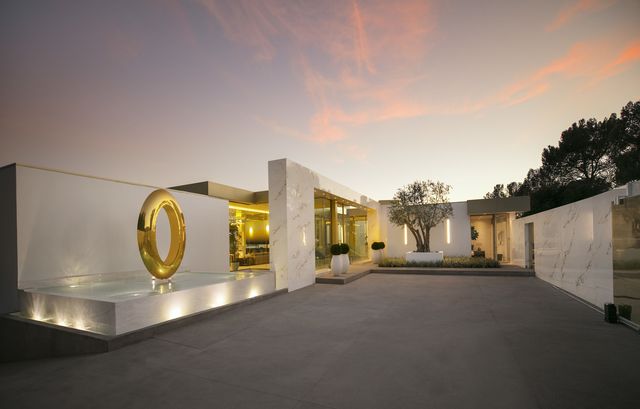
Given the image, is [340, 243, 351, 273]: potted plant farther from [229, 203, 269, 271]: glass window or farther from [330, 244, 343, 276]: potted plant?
[229, 203, 269, 271]: glass window

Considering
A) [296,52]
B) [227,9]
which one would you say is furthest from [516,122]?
[227,9]

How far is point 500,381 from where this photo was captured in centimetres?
334

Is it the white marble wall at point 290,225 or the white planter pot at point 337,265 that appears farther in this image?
the white planter pot at point 337,265

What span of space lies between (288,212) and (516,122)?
1098 centimetres

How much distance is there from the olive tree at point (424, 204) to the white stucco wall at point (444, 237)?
3.54 m

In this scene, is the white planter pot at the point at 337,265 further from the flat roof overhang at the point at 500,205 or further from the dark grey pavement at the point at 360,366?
the flat roof overhang at the point at 500,205

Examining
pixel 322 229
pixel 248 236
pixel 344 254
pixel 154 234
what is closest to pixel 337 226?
pixel 322 229

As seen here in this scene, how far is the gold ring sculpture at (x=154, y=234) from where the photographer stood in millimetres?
7176

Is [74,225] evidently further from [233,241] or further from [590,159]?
[590,159]

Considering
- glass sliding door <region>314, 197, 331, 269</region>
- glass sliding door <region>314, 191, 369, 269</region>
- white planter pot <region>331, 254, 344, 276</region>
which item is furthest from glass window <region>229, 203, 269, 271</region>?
white planter pot <region>331, 254, 344, 276</region>

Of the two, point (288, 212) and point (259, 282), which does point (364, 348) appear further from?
point (288, 212)

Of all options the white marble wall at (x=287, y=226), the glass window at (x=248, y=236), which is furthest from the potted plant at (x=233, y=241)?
the white marble wall at (x=287, y=226)

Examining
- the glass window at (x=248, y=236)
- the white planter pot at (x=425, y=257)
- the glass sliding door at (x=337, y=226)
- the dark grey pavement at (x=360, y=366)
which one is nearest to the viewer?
the dark grey pavement at (x=360, y=366)

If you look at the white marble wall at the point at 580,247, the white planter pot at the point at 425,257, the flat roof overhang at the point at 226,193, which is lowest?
the white planter pot at the point at 425,257
